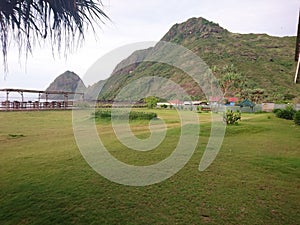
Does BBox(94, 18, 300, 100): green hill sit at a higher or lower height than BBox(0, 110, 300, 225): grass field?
higher

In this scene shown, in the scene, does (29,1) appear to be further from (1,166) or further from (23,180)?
(1,166)

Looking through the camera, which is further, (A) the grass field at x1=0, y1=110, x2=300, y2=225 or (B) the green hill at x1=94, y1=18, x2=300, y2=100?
(B) the green hill at x1=94, y1=18, x2=300, y2=100

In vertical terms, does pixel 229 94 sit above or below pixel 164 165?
above

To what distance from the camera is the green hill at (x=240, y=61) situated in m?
46.9

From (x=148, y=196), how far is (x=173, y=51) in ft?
242

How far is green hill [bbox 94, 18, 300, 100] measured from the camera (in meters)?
46.9

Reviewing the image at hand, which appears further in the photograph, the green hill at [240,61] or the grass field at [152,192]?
the green hill at [240,61]

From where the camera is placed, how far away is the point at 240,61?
61.6 m

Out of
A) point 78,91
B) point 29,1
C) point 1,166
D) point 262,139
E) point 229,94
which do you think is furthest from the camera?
point 229,94

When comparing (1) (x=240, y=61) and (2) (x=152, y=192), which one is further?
(1) (x=240, y=61)

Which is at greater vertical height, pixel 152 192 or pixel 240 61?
pixel 240 61

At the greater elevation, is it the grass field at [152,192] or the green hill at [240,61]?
the green hill at [240,61]

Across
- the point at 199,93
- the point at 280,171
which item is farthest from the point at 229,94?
the point at 280,171

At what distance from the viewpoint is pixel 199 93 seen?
58.8 m
